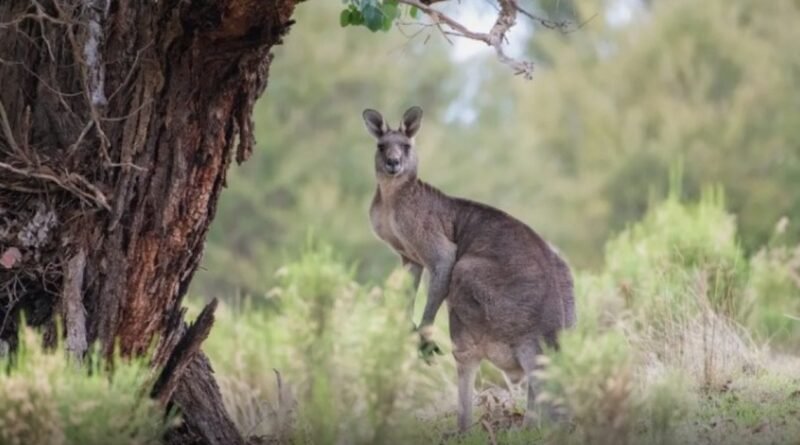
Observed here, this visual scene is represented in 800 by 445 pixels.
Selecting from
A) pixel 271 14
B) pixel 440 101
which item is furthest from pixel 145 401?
pixel 440 101

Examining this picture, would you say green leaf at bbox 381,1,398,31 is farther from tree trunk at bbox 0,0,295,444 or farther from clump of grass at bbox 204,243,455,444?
clump of grass at bbox 204,243,455,444

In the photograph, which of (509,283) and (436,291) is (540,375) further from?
(436,291)

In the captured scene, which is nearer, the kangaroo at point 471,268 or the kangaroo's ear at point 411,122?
the kangaroo at point 471,268

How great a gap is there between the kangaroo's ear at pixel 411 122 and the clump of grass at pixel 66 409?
156 inches

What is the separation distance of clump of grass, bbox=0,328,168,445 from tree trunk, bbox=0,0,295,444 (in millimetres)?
1266

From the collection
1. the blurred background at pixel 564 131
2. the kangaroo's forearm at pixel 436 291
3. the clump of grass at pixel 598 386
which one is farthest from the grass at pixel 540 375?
the blurred background at pixel 564 131

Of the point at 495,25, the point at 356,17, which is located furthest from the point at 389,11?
the point at 495,25

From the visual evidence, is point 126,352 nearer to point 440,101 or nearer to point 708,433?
point 708,433

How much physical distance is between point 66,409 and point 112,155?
1.87 m

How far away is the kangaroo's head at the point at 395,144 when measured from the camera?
387 inches

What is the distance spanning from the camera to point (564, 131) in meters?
32.7

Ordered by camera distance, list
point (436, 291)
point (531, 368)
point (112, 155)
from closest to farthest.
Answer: point (112, 155), point (531, 368), point (436, 291)

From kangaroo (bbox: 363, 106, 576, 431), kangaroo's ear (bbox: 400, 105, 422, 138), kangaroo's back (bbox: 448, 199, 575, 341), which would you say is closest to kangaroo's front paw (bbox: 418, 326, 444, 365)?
kangaroo (bbox: 363, 106, 576, 431)

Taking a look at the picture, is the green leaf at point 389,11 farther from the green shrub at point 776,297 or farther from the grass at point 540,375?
the green shrub at point 776,297
